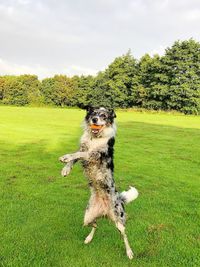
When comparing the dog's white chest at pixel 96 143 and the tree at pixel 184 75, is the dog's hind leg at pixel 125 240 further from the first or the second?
the tree at pixel 184 75

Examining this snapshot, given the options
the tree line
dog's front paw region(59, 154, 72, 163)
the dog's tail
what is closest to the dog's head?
dog's front paw region(59, 154, 72, 163)

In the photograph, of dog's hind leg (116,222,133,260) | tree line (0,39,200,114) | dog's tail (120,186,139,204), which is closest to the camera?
dog's hind leg (116,222,133,260)

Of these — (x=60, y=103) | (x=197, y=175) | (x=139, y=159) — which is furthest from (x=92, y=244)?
(x=60, y=103)

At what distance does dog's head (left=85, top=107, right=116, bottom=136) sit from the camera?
807 centimetres

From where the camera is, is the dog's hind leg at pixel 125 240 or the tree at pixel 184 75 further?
the tree at pixel 184 75

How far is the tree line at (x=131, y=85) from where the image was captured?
92.0 meters

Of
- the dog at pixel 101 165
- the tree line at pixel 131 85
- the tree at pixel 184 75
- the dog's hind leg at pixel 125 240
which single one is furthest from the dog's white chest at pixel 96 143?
the tree at pixel 184 75

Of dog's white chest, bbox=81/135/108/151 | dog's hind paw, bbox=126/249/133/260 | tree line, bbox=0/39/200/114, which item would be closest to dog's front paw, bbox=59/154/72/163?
dog's white chest, bbox=81/135/108/151

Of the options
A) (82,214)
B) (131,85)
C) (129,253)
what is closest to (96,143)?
(129,253)

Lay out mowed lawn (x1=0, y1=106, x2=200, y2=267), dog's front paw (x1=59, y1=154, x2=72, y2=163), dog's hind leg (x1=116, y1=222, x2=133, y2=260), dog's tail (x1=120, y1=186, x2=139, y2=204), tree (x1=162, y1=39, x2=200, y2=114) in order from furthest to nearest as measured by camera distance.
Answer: tree (x1=162, y1=39, x2=200, y2=114) < dog's tail (x1=120, y1=186, x2=139, y2=204) < mowed lawn (x1=0, y1=106, x2=200, y2=267) < dog's hind leg (x1=116, y1=222, x2=133, y2=260) < dog's front paw (x1=59, y1=154, x2=72, y2=163)

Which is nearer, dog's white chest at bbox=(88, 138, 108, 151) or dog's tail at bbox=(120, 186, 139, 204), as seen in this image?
dog's white chest at bbox=(88, 138, 108, 151)

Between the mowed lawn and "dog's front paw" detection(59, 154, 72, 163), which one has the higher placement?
"dog's front paw" detection(59, 154, 72, 163)

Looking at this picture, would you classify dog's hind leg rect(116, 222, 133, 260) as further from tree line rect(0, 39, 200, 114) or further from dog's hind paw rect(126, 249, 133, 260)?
tree line rect(0, 39, 200, 114)

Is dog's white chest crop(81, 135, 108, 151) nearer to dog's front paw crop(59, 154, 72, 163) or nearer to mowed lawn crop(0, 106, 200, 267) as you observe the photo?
dog's front paw crop(59, 154, 72, 163)
